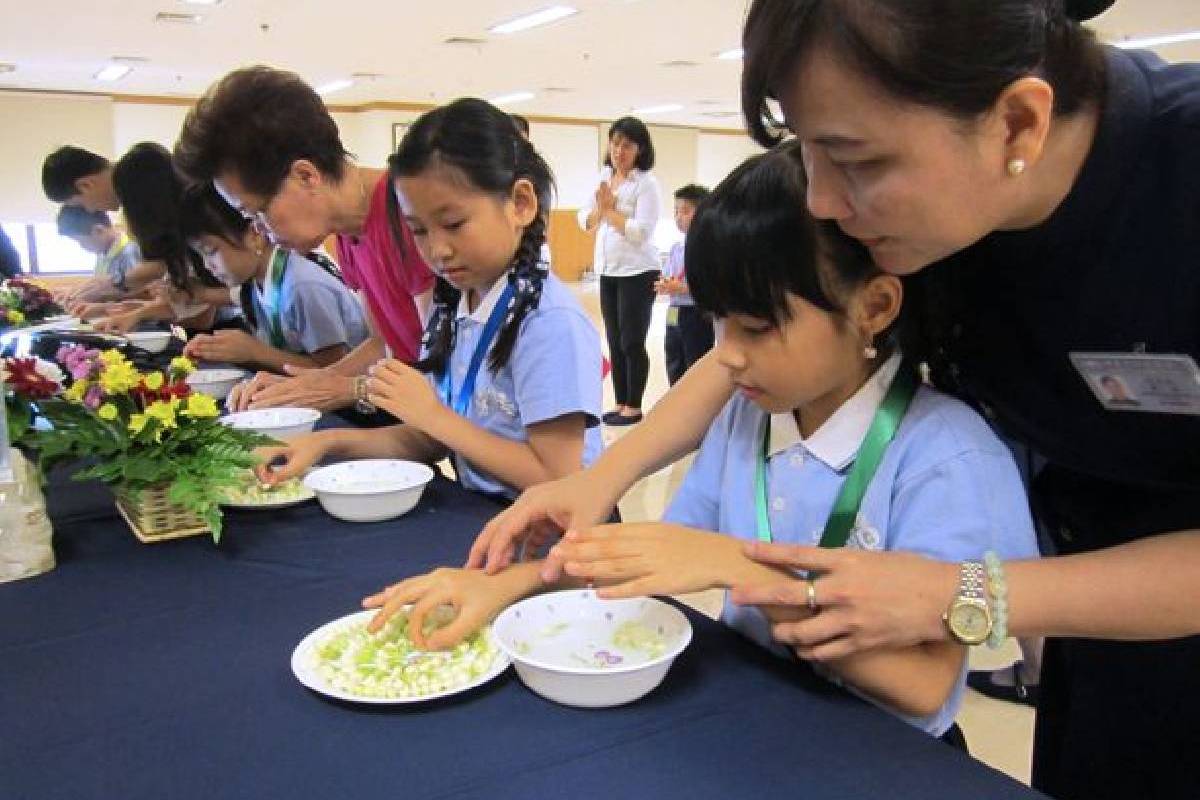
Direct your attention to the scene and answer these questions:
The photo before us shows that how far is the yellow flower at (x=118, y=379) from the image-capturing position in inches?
50.9

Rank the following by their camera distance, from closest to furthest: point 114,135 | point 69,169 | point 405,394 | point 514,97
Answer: point 405,394
point 69,169
point 114,135
point 514,97

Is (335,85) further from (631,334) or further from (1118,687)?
(1118,687)

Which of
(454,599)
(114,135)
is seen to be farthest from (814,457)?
(114,135)

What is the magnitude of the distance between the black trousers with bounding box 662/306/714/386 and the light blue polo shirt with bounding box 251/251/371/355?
7.53 feet

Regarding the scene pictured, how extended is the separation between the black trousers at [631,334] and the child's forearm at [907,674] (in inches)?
180

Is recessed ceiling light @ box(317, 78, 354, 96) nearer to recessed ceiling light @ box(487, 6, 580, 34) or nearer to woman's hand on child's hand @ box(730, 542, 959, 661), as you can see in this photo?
recessed ceiling light @ box(487, 6, 580, 34)

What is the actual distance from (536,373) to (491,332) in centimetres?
14

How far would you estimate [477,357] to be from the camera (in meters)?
1.63

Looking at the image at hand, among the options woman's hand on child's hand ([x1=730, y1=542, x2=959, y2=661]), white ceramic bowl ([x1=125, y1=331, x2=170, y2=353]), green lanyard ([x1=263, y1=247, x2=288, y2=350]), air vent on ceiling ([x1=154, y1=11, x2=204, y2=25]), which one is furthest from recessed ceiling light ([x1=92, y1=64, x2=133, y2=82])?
woman's hand on child's hand ([x1=730, y1=542, x2=959, y2=661])

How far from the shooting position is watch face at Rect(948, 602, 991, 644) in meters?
0.74

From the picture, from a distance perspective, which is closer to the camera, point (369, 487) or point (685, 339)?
point (369, 487)

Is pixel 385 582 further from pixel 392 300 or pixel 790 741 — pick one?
pixel 392 300

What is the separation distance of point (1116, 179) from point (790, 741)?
55cm

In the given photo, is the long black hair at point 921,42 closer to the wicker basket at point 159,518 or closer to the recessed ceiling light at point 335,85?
the wicker basket at point 159,518
